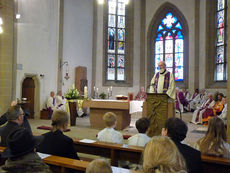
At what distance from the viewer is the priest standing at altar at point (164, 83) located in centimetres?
623

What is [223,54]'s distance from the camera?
43.8ft

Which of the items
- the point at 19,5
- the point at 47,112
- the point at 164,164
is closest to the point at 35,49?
the point at 19,5

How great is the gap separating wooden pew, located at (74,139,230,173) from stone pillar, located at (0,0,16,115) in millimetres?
7151

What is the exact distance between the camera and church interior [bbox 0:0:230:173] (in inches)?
392

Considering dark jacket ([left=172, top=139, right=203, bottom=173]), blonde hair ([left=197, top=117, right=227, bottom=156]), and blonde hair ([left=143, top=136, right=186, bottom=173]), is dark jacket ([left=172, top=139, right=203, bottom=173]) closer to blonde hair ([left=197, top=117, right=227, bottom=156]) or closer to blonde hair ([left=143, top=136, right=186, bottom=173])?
blonde hair ([left=197, top=117, right=227, bottom=156])

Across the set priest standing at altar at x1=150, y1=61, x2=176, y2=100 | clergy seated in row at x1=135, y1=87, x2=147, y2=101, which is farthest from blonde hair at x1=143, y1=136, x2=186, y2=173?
clergy seated in row at x1=135, y1=87, x2=147, y2=101

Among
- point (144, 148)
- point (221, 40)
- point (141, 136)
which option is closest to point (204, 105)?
point (221, 40)

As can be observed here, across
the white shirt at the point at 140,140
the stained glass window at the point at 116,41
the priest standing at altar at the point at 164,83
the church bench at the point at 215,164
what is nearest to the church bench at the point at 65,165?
the church bench at the point at 215,164

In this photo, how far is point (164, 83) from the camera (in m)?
6.46

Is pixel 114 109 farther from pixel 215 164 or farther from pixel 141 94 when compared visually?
pixel 141 94

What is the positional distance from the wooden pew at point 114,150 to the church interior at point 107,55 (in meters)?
3.51

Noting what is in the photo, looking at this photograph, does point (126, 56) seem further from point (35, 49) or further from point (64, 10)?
point (35, 49)

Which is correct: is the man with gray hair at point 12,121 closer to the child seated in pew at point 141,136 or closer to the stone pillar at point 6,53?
the child seated in pew at point 141,136

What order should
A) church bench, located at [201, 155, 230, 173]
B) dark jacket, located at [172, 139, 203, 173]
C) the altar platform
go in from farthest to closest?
the altar platform, church bench, located at [201, 155, 230, 173], dark jacket, located at [172, 139, 203, 173]
